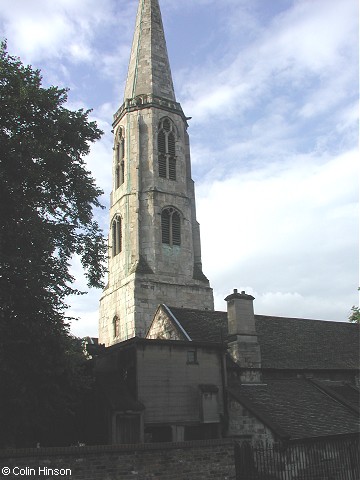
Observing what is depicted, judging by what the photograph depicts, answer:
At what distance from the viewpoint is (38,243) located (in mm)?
15695

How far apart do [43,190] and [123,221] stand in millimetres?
17248

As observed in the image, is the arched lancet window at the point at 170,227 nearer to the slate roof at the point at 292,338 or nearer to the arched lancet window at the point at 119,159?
the arched lancet window at the point at 119,159

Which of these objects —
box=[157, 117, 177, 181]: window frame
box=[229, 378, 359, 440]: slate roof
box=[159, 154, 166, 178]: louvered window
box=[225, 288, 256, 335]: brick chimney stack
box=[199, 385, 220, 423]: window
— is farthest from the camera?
box=[157, 117, 177, 181]: window frame

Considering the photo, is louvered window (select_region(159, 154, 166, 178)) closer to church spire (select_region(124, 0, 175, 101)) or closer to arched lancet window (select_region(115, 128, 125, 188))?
arched lancet window (select_region(115, 128, 125, 188))

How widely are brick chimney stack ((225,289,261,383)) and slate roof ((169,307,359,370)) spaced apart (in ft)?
3.02

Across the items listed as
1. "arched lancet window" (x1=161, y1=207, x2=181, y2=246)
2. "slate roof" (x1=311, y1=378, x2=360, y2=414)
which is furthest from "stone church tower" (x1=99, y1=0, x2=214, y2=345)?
"slate roof" (x1=311, y1=378, x2=360, y2=414)

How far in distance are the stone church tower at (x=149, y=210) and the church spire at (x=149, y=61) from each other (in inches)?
3.4

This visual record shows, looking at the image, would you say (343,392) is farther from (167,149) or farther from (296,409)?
(167,149)

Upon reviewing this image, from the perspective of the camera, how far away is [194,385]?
62.8ft

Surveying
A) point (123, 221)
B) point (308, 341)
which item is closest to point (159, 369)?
point (308, 341)

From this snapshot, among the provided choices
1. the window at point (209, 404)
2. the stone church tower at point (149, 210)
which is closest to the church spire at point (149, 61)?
the stone church tower at point (149, 210)

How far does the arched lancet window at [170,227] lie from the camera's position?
3444 centimetres

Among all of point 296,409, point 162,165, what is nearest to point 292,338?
point 296,409

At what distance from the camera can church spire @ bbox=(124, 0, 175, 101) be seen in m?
39.2
